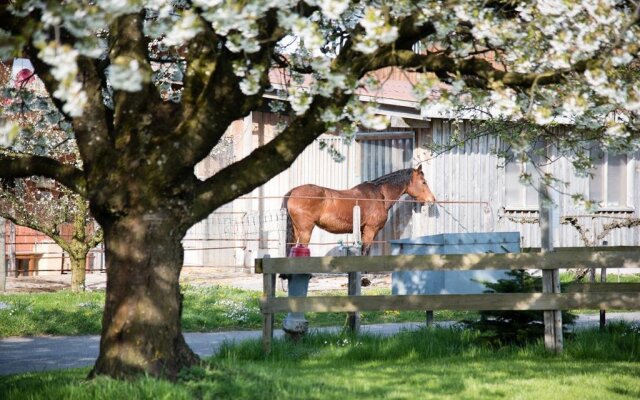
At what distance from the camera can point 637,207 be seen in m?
25.8

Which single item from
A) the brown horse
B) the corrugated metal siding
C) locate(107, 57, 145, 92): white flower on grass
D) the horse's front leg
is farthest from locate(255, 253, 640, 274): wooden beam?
the corrugated metal siding

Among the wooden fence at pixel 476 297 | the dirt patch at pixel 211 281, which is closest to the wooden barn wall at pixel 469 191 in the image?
the dirt patch at pixel 211 281

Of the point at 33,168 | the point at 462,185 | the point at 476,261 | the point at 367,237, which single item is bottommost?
the point at 476,261

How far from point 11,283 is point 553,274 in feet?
50.6

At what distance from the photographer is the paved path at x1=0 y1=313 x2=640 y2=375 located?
1094 centimetres

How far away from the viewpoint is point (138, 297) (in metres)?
7.79

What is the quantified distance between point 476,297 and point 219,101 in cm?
417

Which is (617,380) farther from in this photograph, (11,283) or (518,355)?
(11,283)

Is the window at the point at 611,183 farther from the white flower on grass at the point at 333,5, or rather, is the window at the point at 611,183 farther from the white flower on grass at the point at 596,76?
the white flower on grass at the point at 333,5

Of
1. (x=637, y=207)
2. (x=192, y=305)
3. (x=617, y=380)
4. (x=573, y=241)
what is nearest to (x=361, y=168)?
(x=573, y=241)

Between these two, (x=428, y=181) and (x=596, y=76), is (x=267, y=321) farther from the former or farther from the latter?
(x=428, y=181)

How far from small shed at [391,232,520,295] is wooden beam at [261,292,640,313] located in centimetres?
261

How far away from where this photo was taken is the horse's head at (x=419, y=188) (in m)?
23.0

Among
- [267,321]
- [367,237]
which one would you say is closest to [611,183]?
[367,237]
